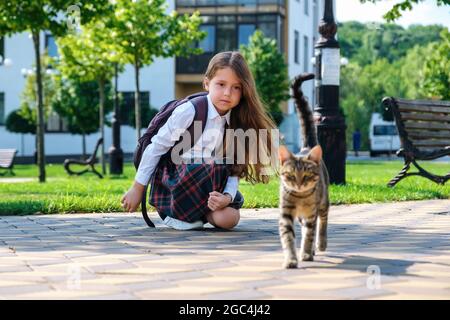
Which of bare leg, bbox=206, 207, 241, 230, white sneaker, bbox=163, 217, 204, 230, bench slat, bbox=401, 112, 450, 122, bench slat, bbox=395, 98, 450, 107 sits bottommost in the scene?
white sneaker, bbox=163, 217, 204, 230

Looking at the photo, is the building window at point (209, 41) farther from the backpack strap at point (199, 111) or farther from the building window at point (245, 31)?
the backpack strap at point (199, 111)

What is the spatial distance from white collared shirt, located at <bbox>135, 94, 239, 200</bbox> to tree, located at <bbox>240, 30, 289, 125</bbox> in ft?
88.3

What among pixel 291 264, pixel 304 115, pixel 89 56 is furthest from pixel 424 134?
pixel 89 56

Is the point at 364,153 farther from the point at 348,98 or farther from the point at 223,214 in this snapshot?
the point at 223,214

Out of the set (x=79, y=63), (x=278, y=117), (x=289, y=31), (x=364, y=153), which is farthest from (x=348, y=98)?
(x=79, y=63)

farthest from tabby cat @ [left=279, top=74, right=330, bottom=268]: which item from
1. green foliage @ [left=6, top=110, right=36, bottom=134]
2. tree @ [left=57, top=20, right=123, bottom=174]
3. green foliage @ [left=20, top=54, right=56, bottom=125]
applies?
green foliage @ [left=6, top=110, right=36, bottom=134]

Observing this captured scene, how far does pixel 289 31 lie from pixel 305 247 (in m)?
37.9

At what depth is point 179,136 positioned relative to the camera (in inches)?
236

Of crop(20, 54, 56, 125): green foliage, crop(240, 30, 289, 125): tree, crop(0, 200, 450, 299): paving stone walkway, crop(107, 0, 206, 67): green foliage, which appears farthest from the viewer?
crop(20, 54, 56, 125): green foliage

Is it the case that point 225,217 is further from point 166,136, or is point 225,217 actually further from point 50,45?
point 50,45

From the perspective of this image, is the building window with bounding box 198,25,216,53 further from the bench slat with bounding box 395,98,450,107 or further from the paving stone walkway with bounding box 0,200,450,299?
the paving stone walkway with bounding box 0,200,450,299

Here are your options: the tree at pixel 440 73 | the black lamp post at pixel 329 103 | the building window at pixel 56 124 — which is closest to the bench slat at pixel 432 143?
the black lamp post at pixel 329 103

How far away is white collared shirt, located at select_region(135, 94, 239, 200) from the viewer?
234 inches

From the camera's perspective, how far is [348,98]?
175 feet
